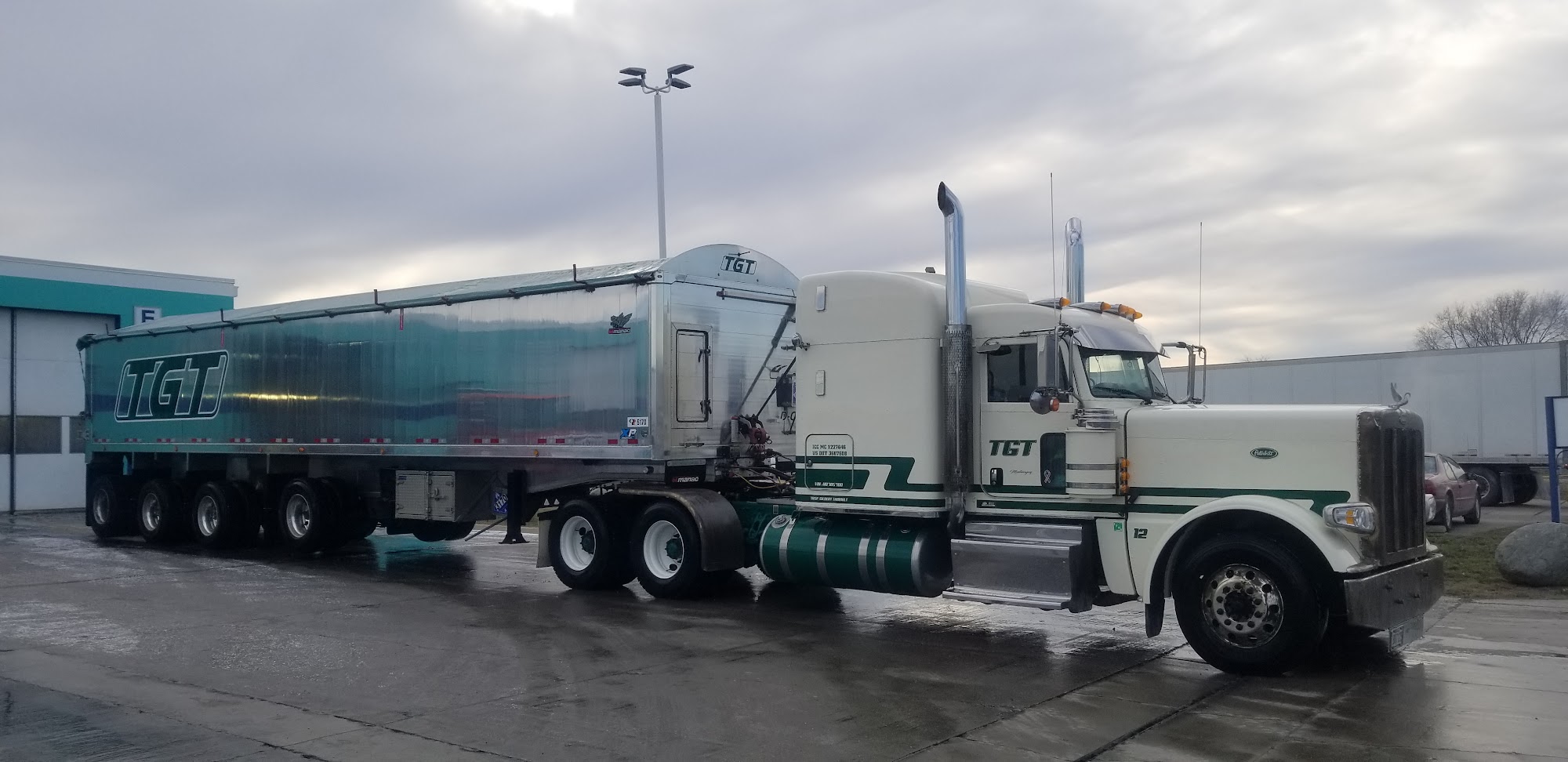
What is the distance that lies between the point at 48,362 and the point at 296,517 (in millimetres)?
16212

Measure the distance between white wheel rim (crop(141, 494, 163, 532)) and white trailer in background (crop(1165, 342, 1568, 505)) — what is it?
2036 centimetres

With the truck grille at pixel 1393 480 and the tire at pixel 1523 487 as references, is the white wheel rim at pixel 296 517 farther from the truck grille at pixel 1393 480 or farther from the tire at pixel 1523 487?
the tire at pixel 1523 487

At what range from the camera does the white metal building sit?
2906 cm

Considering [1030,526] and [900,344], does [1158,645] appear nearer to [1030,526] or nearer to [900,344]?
[1030,526]

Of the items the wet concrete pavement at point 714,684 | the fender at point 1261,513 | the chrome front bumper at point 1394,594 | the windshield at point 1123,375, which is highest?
the windshield at point 1123,375

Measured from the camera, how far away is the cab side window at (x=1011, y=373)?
10.4m

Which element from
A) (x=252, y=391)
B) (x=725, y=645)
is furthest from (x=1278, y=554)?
(x=252, y=391)

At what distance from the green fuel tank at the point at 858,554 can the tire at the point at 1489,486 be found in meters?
19.9

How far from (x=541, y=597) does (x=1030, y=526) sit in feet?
19.1

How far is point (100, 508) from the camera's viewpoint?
21578 millimetres

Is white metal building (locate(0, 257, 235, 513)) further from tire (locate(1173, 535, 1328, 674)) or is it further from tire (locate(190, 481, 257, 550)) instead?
tire (locate(1173, 535, 1328, 674))

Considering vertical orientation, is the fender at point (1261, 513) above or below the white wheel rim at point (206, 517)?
above

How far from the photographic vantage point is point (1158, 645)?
10.3 meters

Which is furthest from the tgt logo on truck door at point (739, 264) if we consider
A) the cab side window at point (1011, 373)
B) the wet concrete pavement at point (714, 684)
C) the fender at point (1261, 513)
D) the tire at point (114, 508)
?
the tire at point (114, 508)
